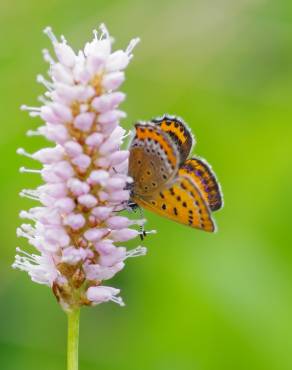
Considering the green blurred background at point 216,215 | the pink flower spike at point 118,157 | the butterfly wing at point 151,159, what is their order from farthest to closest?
the green blurred background at point 216,215
the butterfly wing at point 151,159
the pink flower spike at point 118,157

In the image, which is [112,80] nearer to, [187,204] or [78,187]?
[78,187]

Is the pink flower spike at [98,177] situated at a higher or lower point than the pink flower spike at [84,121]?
lower

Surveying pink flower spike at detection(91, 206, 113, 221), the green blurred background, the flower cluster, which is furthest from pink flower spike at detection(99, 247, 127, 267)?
the green blurred background

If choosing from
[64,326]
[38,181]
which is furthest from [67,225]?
[38,181]

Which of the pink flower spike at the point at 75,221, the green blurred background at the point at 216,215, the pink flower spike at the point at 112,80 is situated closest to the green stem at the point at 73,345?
the pink flower spike at the point at 75,221

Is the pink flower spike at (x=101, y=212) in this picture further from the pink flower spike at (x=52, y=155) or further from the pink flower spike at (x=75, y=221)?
the pink flower spike at (x=52, y=155)

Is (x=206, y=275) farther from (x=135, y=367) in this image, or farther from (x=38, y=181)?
(x=38, y=181)

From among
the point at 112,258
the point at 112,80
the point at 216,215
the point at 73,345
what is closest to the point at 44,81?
the point at 112,80
